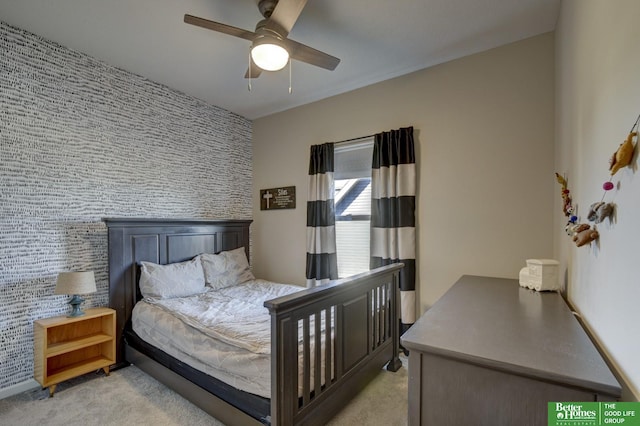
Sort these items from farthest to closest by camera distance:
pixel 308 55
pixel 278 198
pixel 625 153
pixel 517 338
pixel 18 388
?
1. pixel 278 198
2. pixel 18 388
3. pixel 308 55
4. pixel 517 338
5. pixel 625 153

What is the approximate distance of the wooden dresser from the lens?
2.77 ft

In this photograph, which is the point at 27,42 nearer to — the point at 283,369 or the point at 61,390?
the point at 61,390

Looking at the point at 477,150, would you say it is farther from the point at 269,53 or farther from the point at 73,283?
the point at 73,283

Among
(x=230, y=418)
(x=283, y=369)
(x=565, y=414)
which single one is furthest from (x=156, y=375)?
→ (x=565, y=414)

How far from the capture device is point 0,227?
84.7 inches

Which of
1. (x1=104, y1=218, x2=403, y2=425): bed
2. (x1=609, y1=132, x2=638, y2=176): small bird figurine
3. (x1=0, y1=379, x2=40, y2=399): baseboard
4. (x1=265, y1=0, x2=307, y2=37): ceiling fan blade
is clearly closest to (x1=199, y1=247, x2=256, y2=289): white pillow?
(x1=104, y1=218, x2=403, y2=425): bed

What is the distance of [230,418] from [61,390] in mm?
1542

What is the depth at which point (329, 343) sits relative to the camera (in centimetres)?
180

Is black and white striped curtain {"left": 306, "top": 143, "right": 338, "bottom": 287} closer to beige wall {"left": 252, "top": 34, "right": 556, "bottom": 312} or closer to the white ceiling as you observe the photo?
beige wall {"left": 252, "top": 34, "right": 556, "bottom": 312}

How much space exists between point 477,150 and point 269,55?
1862 millimetres

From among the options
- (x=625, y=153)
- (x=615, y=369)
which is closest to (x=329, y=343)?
(x=615, y=369)

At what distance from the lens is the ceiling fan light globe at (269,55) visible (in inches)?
69.2

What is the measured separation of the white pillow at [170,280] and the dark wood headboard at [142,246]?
0.39ft

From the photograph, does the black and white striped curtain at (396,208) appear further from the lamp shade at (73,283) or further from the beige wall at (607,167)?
the lamp shade at (73,283)
